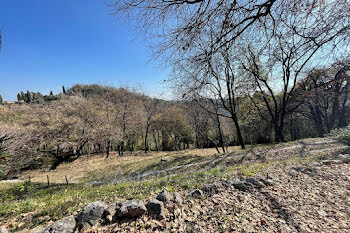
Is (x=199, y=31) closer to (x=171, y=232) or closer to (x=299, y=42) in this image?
(x=299, y=42)

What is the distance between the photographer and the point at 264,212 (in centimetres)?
241

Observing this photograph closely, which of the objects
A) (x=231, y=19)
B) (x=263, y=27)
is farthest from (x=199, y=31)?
(x=263, y=27)

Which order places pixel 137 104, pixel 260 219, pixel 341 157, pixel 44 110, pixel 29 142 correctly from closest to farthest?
pixel 260 219, pixel 341 157, pixel 29 142, pixel 44 110, pixel 137 104

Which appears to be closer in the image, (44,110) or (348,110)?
(44,110)

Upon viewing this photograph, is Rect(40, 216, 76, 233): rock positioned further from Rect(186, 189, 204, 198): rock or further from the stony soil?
Rect(186, 189, 204, 198): rock

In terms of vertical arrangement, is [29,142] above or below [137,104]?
below

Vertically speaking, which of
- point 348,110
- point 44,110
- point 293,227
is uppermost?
point 44,110

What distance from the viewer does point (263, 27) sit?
288cm

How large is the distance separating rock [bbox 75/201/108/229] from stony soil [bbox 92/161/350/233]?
174 mm

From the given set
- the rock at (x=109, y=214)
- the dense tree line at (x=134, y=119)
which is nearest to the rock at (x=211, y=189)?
the rock at (x=109, y=214)

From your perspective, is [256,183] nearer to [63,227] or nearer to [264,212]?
[264,212]

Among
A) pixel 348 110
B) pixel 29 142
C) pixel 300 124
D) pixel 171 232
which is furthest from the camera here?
pixel 300 124

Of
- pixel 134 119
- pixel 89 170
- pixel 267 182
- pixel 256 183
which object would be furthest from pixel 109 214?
pixel 134 119

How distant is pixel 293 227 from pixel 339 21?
4.11 meters
